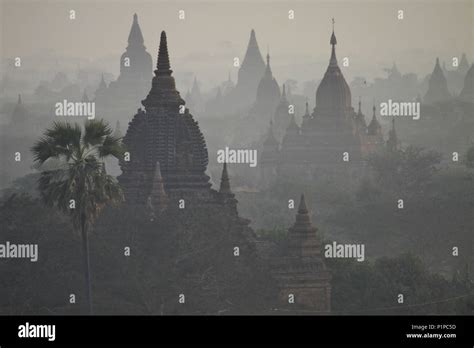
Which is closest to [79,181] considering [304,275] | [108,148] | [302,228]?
[108,148]

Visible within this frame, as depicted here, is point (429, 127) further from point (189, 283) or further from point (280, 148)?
point (189, 283)

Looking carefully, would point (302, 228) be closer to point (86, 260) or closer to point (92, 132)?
point (86, 260)

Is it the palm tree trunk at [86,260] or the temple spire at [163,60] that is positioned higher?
the temple spire at [163,60]

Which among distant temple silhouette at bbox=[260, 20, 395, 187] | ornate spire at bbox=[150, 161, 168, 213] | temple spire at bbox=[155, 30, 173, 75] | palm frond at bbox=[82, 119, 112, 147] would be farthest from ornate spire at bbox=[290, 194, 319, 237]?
distant temple silhouette at bbox=[260, 20, 395, 187]

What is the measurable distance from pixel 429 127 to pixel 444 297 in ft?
338

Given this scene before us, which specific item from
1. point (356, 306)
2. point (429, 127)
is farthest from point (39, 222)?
point (429, 127)

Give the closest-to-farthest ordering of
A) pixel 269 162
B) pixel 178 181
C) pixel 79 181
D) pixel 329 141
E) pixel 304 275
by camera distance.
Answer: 1. pixel 79 181
2. pixel 304 275
3. pixel 178 181
4. pixel 329 141
5. pixel 269 162

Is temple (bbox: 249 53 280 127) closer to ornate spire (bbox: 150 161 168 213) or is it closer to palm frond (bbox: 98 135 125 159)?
ornate spire (bbox: 150 161 168 213)

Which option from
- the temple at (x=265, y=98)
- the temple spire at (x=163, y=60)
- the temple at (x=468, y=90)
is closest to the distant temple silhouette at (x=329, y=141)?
the temple at (x=468, y=90)

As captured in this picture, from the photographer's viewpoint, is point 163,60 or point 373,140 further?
point 373,140

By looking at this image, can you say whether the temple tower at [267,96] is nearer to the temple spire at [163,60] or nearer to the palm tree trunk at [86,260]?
the temple spire at [163,60]

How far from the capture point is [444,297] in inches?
3184

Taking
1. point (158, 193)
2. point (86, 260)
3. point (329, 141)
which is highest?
point (329, 141)
